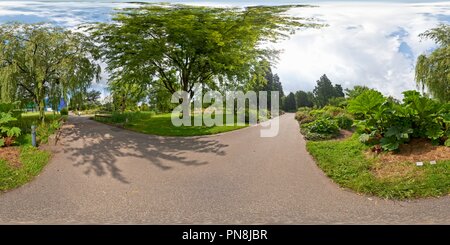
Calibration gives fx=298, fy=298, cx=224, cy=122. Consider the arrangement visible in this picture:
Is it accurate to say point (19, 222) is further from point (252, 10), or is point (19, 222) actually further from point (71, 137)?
point (252, 10)

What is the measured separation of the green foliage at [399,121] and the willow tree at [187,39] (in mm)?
1983

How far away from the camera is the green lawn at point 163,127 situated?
9.74ft

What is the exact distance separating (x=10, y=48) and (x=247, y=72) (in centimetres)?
260

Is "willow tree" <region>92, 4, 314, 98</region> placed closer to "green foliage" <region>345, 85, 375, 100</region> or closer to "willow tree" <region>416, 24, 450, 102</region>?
"green foliage" <region>345, 85, 375, 100</region>

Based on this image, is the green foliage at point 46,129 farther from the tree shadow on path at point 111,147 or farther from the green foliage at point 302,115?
the green foliage at point 302,115

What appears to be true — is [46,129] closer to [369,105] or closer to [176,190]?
[176,190]

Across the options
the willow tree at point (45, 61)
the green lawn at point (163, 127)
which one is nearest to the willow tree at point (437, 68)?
the green lawn at point (163, 127)

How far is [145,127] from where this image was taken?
304 cm

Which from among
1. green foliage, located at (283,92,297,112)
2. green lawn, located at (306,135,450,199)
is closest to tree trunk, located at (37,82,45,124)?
green foliage, located at (283,92,297,112)

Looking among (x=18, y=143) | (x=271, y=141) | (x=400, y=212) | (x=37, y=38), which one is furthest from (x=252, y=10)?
(x=18, y=143)

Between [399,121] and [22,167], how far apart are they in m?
5.25

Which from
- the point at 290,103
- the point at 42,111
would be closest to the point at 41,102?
the point at 42,111

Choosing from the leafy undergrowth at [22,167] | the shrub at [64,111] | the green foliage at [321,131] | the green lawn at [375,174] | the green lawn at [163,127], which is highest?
the shrub at [64,111]

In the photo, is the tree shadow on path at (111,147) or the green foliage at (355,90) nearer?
the green foliage at (355,90)
